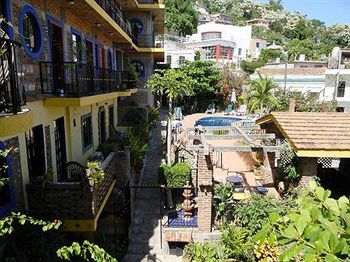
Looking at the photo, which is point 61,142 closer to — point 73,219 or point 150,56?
point 73,219

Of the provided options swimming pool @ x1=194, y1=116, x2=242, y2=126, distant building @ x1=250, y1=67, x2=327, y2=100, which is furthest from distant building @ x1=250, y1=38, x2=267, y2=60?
swimming pool @ x1=194, y1=116, x2=242, y2=126

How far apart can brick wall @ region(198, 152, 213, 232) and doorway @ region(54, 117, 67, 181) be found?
4.62 metres

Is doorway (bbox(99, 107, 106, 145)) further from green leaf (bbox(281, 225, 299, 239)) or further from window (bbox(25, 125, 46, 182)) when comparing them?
green leaf (bbox(281, 225, 299, 239))

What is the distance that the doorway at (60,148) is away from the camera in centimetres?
1030

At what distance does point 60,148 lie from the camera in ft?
34.7

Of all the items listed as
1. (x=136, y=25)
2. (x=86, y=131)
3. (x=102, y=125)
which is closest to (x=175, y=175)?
(x=86, y=131)

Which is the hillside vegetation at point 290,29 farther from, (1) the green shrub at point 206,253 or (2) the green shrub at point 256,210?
(1) the green shrub at point 206,253

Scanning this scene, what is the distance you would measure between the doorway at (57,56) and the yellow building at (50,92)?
3cm

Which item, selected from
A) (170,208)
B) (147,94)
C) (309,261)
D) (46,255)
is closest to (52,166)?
(46,255)

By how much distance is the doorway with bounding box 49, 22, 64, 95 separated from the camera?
989 centimetres

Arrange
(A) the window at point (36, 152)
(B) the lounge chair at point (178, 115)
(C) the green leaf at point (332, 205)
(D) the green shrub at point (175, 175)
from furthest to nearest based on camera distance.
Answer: (B) the lounge chair at point (178, 115), (D) the green shrub at point (175, 175), (A) the window at point (36, 152), (C) the green leaf at point (332, 205)

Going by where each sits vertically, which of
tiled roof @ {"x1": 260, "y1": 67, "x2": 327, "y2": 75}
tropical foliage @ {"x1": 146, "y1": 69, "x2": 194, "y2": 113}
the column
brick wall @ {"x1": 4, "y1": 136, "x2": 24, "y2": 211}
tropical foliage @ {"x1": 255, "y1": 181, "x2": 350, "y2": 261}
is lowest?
brick wall @ {"x1": 4, "y1": 136, "x2": 24, "y2": 211}

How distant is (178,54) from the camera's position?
57781 mm

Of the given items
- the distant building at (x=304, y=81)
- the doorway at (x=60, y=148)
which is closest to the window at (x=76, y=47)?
the doorway at (x=60, y=148)
